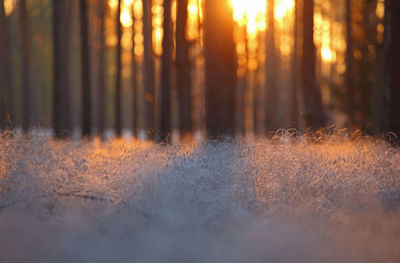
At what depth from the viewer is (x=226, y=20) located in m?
10.5

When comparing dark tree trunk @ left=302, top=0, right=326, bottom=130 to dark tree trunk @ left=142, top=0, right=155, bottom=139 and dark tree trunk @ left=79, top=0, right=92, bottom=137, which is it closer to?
dark tree trunk @ left=79, top=0, right=92, bottom=137

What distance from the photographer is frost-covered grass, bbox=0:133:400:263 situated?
5.05 m

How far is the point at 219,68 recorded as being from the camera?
34.2 ft

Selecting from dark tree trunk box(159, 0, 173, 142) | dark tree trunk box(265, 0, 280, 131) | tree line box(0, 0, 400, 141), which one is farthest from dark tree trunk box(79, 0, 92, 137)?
dark tree trunk box(265, 0, 280, 131)

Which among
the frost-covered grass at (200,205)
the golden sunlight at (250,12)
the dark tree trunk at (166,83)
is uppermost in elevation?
the golden sunlight at (250,12)

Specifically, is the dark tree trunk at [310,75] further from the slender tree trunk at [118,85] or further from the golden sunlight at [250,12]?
the golden sunlight at [250,12]

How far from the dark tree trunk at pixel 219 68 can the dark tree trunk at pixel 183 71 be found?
16.9 feet

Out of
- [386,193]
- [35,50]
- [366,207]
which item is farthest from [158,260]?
[35,50]

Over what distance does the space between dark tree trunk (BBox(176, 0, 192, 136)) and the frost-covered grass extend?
885cm

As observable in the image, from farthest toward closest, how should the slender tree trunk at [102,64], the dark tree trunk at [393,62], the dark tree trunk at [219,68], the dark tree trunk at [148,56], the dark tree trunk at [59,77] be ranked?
the slender tree trunk at [102,64]
the dark tree trunk at [148,56]
the dark tree trunk at [59,77]
the dark tree trunk at [393,62]
the dark tree trunk at [219,68]

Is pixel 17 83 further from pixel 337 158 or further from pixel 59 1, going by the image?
pixel 337 158

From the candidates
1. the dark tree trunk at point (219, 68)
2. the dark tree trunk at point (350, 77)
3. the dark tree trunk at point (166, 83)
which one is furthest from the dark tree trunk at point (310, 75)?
the dark tree trunk at point (350, 77)

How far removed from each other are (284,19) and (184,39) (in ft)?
63.5

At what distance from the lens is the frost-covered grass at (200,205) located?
199 inches
